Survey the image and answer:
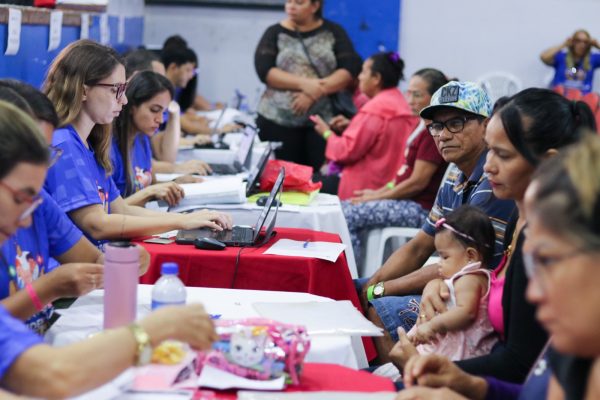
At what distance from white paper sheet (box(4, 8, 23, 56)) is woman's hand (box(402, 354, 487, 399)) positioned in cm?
239

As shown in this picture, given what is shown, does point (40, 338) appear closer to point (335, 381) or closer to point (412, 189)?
point (335, 381)

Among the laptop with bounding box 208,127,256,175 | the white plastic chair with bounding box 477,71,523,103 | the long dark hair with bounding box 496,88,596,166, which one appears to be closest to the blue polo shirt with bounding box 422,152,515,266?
the long dark hair with bounding box 496,88,596,166

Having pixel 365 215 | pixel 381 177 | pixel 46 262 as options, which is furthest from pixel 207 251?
pixel 381 177

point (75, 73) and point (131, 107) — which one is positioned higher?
point (75, 73)

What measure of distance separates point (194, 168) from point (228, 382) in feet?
9.01

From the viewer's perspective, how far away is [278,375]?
164cm

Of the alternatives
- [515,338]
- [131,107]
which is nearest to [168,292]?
[515,338]

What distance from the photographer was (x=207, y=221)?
287 cm

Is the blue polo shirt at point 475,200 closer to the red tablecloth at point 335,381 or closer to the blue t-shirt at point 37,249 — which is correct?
the red tablecloth at point 335,381

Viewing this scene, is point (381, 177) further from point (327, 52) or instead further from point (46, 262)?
point (46, 262)

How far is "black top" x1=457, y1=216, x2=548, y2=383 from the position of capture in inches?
71.7

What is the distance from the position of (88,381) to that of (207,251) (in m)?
1.31

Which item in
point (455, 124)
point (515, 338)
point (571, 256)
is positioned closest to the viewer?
point (571, 256)

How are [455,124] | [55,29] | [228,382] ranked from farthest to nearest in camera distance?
[55,29] < [455,124] < [228,382]
